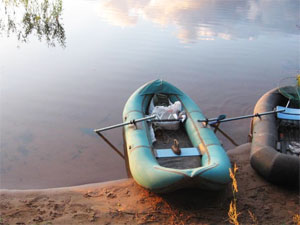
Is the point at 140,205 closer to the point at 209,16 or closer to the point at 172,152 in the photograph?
the point at 172,152

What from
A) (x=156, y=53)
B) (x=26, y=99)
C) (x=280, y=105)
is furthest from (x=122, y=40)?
(x=280, y=105)

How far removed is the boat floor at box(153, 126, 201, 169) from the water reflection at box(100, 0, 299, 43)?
20.4 ft

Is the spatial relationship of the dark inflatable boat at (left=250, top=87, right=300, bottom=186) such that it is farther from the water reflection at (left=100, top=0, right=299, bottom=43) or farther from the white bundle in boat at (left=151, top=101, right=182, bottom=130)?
the water reflection at (left=100, top=0, right=299, bottom=43)

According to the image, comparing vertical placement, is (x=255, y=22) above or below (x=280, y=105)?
above

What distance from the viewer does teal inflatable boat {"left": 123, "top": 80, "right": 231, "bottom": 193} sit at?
419 cm

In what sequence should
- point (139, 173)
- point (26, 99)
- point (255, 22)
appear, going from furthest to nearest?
point (255, 22) → point (26, 99) → point (139, 173)

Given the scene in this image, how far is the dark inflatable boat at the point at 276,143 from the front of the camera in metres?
4.66

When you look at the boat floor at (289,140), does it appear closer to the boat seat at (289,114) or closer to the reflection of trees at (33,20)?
the boat seat at (289,114)

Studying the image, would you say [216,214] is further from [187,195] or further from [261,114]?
[261,114]

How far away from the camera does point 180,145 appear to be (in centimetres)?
552

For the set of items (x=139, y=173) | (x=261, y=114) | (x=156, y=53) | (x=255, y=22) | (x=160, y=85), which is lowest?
(x=139, y=173)

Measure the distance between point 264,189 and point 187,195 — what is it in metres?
1.19

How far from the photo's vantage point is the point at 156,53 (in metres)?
10.0

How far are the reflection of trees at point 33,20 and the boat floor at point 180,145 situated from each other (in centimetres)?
589
